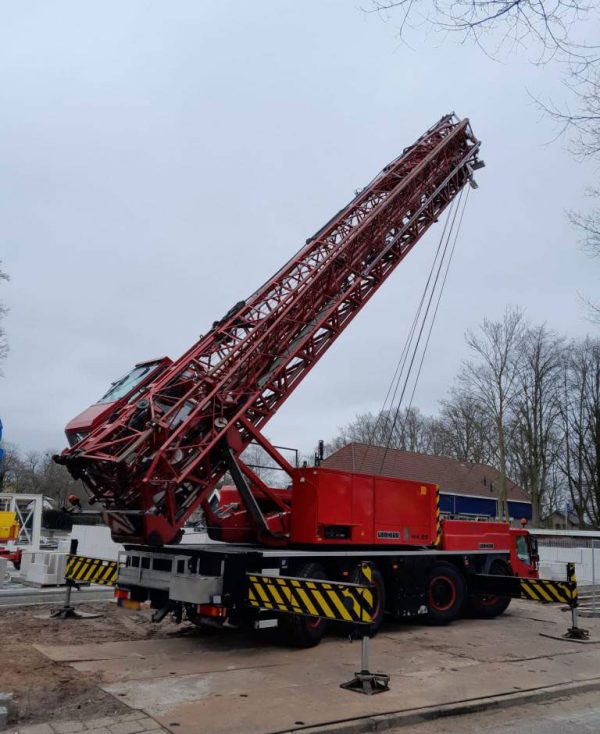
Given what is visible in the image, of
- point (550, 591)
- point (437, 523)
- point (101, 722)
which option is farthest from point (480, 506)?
point (101, 722)

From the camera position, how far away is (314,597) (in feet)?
26.1

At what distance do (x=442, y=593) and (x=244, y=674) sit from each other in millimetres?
5877

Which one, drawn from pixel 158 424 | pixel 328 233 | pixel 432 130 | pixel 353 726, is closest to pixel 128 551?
pixel 158 424

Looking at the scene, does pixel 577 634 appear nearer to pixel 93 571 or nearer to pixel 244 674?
pixel 244 674

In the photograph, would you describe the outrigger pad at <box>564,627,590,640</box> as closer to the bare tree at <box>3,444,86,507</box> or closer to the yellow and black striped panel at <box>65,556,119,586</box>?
the yellow and black striped panel at <box>65,556,119,586</box>

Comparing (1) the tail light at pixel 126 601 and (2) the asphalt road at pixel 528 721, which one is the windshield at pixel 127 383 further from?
(2) the asphalt road at pixel 528 721

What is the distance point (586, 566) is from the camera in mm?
23188

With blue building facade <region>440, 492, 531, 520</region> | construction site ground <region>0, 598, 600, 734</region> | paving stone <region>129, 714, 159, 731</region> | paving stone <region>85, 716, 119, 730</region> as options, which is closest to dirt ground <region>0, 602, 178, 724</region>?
construction site ground <region>0, 598, 600, 734</region>

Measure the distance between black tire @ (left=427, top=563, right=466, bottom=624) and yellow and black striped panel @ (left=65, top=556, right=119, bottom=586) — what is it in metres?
5.67

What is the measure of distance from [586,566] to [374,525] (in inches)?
616

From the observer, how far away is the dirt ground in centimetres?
622

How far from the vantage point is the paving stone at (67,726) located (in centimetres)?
557

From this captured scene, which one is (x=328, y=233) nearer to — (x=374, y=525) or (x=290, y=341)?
(x=290, y=341)

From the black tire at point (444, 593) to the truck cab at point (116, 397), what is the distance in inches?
251
